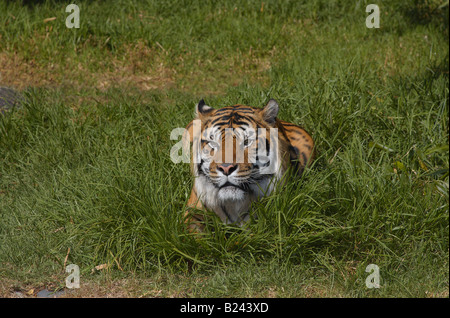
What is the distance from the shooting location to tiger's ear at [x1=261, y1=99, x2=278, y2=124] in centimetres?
→ 417

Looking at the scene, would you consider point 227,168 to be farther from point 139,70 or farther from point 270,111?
point 139,70

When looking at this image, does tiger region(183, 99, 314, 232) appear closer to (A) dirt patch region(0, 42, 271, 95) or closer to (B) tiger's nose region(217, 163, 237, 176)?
(B) tiger's nose region(217, 163, 237, 176)

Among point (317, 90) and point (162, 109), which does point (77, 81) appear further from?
point (317, 90)

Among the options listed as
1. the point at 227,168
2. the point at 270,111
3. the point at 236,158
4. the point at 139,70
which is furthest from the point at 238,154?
the point at 139,70

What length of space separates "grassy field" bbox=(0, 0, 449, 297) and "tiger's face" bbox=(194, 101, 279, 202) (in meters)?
0.20

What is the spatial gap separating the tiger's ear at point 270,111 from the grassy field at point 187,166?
1.70 feet

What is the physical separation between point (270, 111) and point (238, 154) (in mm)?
466

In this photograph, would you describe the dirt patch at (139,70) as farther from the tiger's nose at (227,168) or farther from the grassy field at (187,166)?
the tiger's nose at (227,168)

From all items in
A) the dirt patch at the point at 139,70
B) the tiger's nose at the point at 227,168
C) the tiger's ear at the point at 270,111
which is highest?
the dirt patch at the point at 139,70

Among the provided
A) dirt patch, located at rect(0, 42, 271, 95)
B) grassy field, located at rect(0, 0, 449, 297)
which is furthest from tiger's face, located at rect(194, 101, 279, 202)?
dirt patch, located at rect(0, 42, 271, 95)

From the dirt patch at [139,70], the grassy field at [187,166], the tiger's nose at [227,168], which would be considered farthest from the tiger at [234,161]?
the dirt patch at [139,70]

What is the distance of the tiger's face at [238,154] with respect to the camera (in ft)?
12.8

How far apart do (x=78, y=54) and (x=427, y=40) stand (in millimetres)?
4600

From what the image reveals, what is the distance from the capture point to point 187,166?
187 inches
